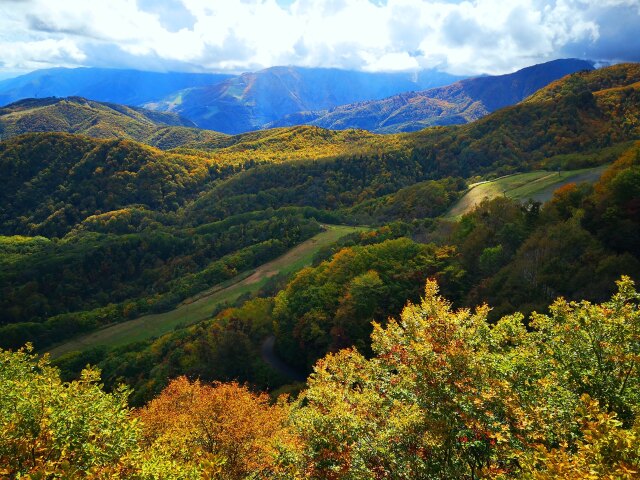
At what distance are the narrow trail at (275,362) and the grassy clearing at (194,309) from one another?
3267 cm

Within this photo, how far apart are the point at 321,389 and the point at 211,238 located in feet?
446

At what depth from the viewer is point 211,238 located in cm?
15112

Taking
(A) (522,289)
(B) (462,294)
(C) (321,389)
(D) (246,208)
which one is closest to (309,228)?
(D) (246,208)

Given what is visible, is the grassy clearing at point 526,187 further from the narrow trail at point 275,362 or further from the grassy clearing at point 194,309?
the narrow trail at point 275,362

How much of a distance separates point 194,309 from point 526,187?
279 ft

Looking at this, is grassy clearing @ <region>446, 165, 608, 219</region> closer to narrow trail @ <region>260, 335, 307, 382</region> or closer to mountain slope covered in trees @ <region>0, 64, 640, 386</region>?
mountain slope covered in trees @ <region>0, 64, 640, 386</region>

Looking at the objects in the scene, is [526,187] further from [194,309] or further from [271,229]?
[194,309]

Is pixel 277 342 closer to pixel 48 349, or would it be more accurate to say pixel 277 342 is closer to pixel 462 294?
pixel 462 294

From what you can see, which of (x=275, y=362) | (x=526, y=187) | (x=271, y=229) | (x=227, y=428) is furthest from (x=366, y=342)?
(x=271, y=229)

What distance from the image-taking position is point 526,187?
101 metres

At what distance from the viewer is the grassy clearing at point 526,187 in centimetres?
8918

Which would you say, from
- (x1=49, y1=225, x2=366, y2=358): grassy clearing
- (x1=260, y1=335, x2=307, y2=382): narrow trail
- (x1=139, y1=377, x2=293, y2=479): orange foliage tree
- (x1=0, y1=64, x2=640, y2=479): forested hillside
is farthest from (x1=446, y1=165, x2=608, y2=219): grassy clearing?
(x1=139, y1=377, x2=293, y2=479): orange foliage tree

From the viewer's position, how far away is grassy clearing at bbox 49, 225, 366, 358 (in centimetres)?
9806

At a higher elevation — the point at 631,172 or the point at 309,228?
the point at 631,172
